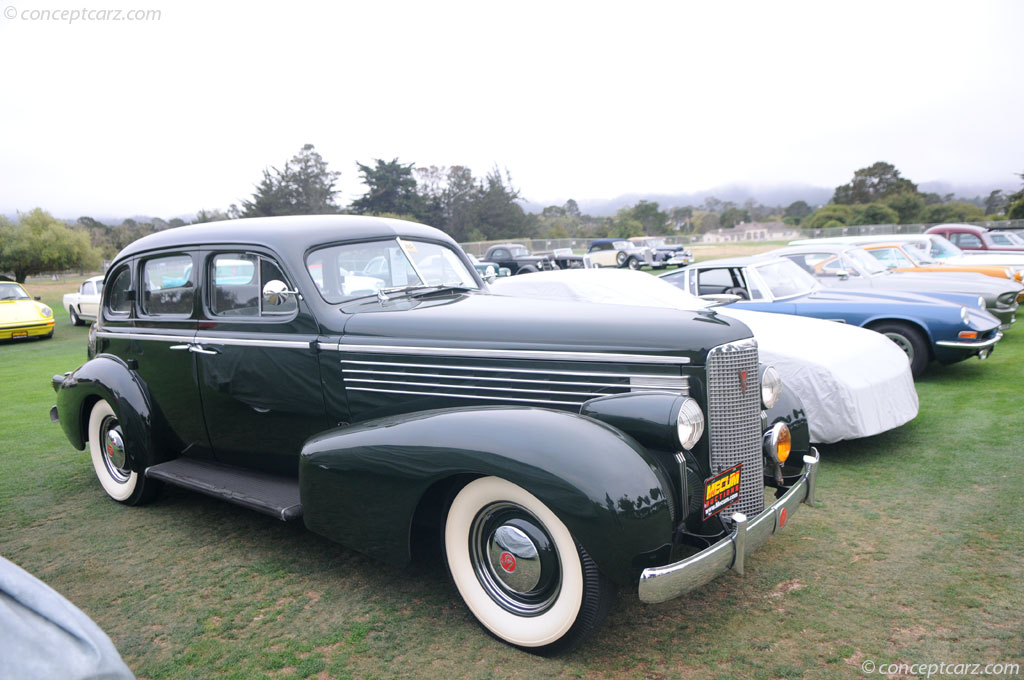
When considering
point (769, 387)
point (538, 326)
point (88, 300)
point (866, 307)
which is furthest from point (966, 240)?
point (88, 300)

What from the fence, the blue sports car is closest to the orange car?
the blue sports car

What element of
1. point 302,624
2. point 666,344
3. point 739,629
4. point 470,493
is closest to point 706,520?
point 739,629

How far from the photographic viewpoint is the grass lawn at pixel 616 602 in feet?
9.52

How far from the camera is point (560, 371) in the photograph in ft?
10.9

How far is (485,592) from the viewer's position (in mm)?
3104

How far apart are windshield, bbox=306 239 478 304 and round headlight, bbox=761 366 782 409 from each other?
81.7 inches

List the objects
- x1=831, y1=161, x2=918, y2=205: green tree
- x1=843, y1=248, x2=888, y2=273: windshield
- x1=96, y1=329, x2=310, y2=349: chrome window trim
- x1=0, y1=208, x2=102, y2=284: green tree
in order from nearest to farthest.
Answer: x1=96, y1=329, x2=310, y2=349: chrome window trim, x1=843, y1=248, x2=888, y2=273: windshield, x1=0, y1=208, x2=102, y2=284: green tree, x1=831, y1=161, x2=918, y2=205: green tree

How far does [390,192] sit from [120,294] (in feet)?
177

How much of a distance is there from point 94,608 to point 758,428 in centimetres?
357

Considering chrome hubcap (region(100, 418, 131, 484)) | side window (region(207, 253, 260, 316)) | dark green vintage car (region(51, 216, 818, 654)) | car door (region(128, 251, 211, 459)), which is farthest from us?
chrome hubcap (region(100, 418, 131, 484))

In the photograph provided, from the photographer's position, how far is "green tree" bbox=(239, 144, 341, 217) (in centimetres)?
5550

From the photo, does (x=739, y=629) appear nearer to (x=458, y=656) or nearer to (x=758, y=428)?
(x=758, y=428)

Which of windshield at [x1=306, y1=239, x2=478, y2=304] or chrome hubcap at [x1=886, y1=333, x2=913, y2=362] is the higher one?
windshield at [x1=306, y1=239, x2=478, y2=304]

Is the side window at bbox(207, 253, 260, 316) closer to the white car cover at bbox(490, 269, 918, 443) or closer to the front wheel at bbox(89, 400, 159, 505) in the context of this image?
the front wheel at bbox(89, 400, 159, 505)
